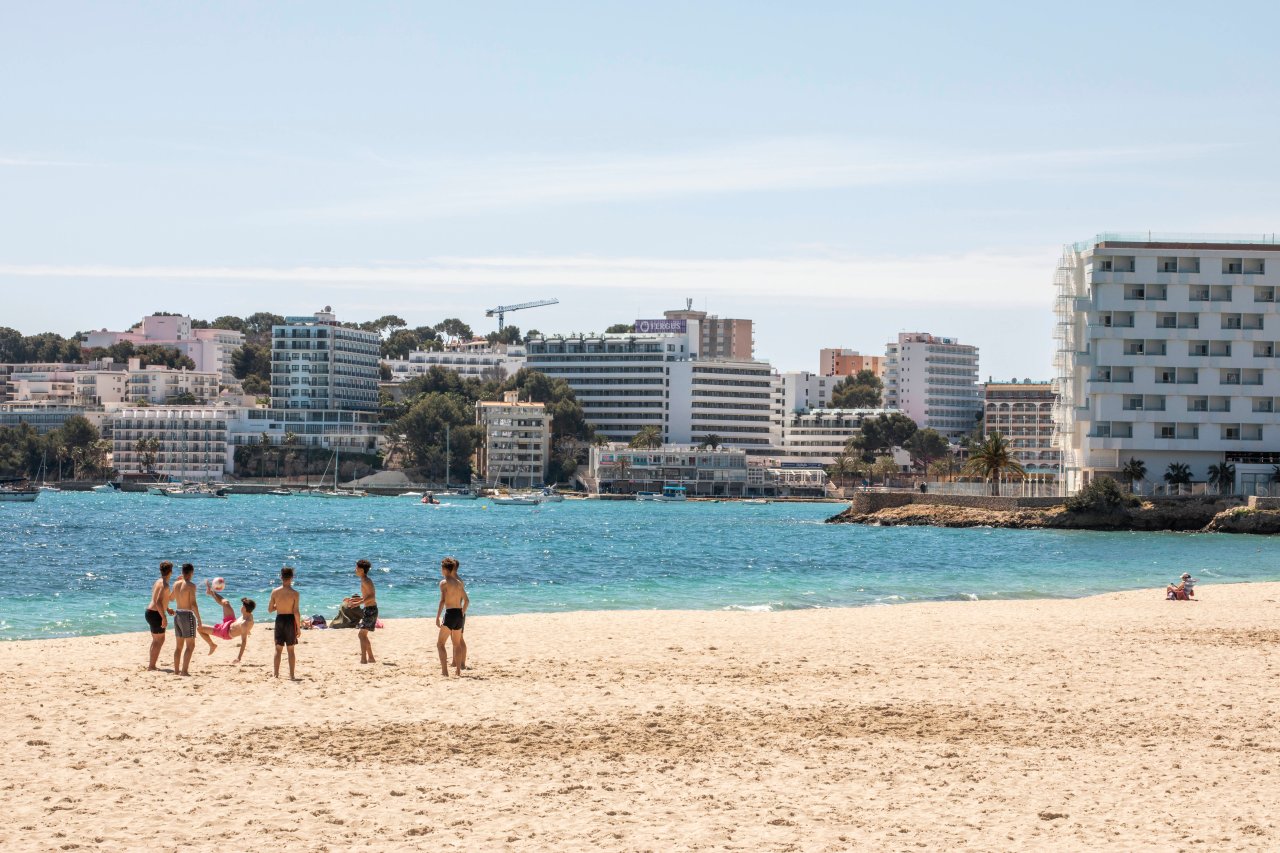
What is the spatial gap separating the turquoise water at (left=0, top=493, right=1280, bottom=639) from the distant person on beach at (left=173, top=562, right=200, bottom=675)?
35.0 ft

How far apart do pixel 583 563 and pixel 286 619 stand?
44865 millimetres

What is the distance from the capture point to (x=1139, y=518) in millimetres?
101062

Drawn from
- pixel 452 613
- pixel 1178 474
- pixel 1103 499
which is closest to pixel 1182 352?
pixel 1178 474

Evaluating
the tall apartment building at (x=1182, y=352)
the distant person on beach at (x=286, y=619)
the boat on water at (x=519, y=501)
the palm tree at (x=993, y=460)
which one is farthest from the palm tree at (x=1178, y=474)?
the boat on water at (x=519, y=501)

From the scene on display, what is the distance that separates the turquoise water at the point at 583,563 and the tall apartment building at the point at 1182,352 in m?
13.4

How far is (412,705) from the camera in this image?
21047mm

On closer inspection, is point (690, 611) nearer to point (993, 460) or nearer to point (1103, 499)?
point (1103, 499)

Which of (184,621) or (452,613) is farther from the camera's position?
(452,613)

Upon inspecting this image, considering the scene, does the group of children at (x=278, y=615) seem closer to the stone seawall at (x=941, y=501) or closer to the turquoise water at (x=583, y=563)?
the turquoise water at (x=583, y=563)

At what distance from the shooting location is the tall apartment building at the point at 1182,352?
10794cm

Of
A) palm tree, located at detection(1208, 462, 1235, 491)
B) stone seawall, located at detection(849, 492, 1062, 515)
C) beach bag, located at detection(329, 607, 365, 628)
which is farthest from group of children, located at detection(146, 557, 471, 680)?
palm tree, located at detection(1208, 462, 1235, 491)

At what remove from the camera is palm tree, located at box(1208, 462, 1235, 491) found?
105 meters

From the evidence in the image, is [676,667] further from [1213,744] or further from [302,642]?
[1213,744]

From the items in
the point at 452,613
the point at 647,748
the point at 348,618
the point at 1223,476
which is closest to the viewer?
the point at 647,748
